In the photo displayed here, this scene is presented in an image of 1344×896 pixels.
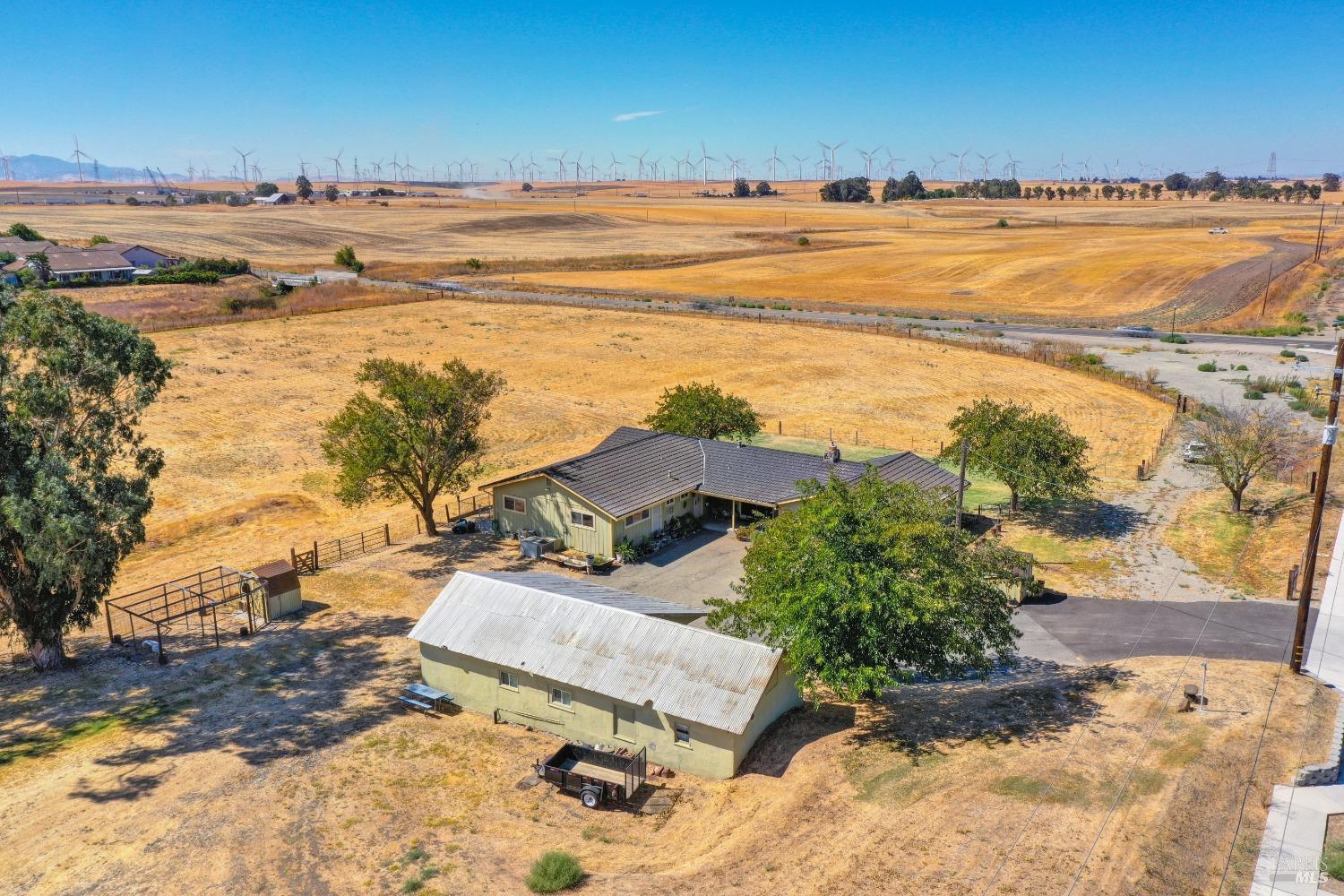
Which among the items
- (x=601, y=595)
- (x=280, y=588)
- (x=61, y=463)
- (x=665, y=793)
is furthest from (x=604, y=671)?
(x=61, y=463)

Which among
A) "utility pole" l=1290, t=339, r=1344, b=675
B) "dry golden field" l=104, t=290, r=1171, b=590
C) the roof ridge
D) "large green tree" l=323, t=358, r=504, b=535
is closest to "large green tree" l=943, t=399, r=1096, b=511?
"dry golden field" l=104, t=290, r=1171, b=590

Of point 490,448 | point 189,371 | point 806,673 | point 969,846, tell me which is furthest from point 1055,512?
point 189,371

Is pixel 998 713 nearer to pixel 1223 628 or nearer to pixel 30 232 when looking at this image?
pixel 1223 628

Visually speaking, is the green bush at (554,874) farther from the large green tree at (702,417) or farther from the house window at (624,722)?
the large green tree at (702,417)

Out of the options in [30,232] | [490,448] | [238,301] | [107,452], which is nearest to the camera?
[107,452]

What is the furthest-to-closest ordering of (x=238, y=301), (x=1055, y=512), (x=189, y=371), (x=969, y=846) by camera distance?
(x=238, y=301)
(x=189, y=371)
(x=1055, y=512)
(x=969, y=846)

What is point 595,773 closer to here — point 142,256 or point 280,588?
point 280,588
